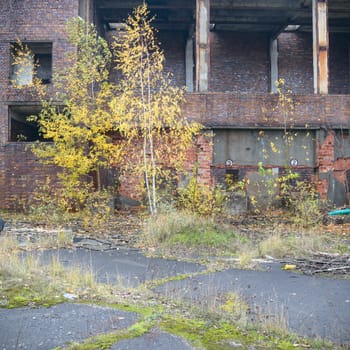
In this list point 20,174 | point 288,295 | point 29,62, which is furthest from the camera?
point 29,62

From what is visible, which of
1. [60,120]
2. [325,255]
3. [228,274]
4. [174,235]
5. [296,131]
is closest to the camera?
[228,274]

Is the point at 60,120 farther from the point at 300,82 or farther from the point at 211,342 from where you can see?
the point at 300,82

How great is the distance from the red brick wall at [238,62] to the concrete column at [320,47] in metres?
4.62

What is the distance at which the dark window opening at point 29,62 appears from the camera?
48.6 ft

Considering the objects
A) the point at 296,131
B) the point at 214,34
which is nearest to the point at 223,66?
the point at 214,34

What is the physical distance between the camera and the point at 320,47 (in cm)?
1466

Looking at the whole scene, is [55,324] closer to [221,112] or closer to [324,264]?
[324,264]

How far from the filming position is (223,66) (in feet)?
63.6

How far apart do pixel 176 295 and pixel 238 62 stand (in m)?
16.4

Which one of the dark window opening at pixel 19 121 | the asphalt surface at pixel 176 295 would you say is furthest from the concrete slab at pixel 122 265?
the dark window opening at pixel 19 121

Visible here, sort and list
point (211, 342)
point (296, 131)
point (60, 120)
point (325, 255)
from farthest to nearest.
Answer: point (296, 131) → point (60, 120) → point (325, 255) → point (211, 342)

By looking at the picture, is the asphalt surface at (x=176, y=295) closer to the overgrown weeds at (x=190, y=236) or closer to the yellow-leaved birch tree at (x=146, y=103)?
the overgrown weeds at (x=190, y=236)

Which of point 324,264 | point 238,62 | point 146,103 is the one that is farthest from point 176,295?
point 238,62

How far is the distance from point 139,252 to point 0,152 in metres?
8.54
